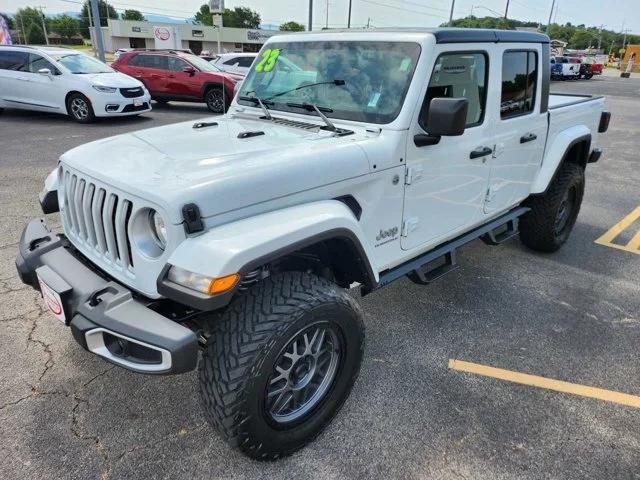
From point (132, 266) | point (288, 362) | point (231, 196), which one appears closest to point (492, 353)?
point (288, 362)

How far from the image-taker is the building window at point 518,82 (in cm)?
357

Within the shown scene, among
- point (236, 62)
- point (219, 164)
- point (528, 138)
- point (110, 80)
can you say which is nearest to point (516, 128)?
point (528, 138)

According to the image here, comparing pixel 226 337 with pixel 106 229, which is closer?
pixel 226 337

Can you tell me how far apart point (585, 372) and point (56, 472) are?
306 cm

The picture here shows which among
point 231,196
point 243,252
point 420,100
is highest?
point 420,100

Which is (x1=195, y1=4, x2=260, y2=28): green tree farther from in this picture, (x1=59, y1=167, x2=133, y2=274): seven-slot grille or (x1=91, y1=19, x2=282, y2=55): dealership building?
(x1=59, y1=167, x2=133, y2=274): seven-slot grille

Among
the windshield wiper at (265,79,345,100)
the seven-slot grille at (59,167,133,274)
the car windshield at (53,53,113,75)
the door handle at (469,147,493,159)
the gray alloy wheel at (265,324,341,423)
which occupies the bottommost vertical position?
the gray alloy wheel at (265,324,341,423)

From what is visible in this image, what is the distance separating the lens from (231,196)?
6.90 ft

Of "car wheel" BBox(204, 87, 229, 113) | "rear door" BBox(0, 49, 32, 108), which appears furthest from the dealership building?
"rear door" BBox(0, 49, 32, 108)

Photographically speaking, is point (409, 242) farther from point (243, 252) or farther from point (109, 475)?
point (109, 475)

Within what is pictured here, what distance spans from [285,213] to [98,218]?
0.92 metres

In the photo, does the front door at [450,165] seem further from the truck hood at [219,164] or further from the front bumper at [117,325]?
the front bumper at [117,325]

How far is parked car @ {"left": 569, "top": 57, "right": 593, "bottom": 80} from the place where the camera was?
3347 centimetres

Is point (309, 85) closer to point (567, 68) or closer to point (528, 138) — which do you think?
point (528, 138)
